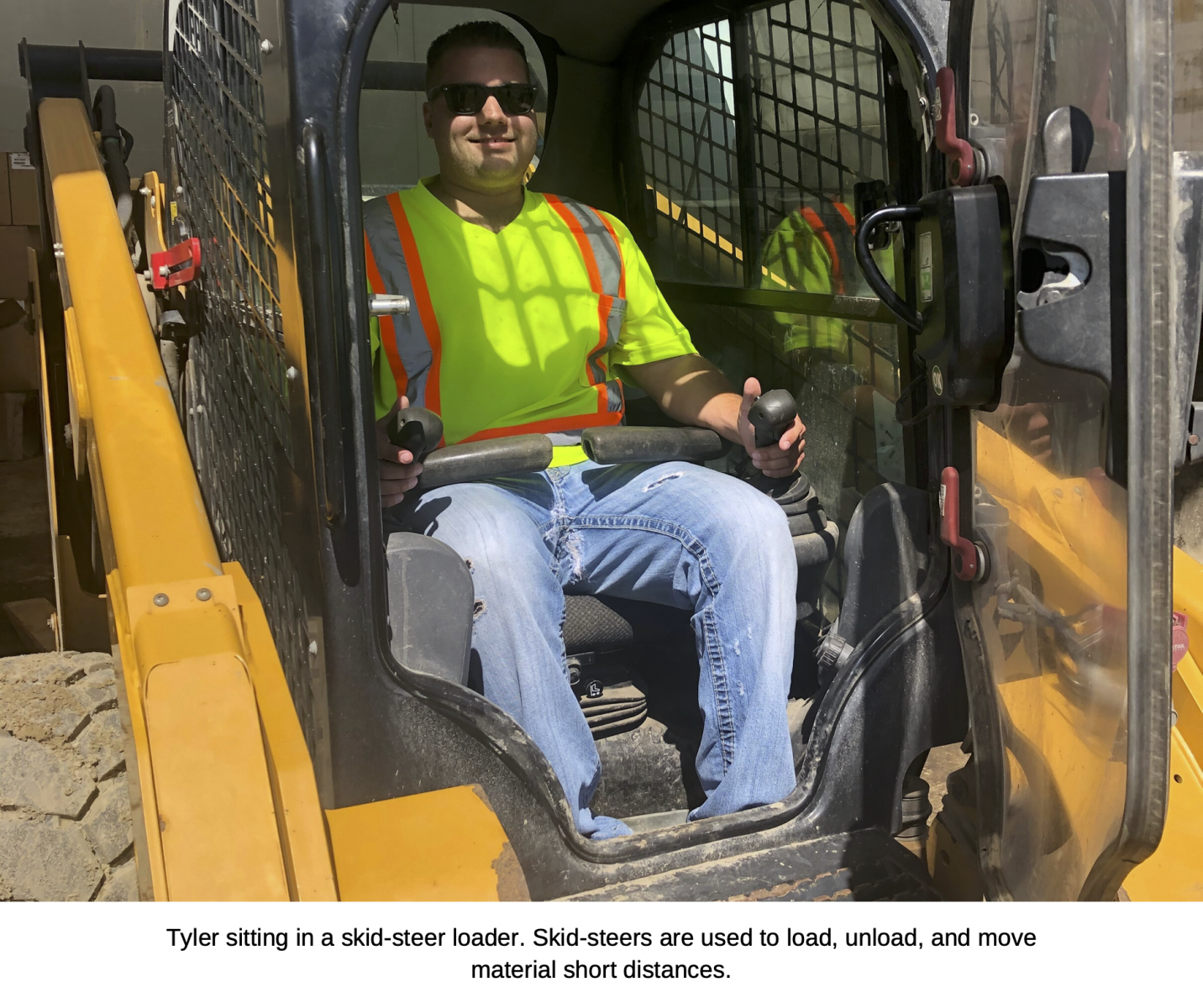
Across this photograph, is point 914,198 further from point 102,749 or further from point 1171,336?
point 102,749

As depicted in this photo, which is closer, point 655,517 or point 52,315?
point 655,517

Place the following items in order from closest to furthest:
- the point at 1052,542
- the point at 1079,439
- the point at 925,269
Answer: the point at 1079,439 → the point at 1052,542 → the point at 925,269

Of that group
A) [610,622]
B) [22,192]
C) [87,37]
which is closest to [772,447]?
[610,622]

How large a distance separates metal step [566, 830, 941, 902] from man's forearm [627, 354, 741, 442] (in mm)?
815

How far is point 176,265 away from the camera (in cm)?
214

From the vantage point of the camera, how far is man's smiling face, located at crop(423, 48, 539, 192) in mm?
1949

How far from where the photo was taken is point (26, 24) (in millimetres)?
4555

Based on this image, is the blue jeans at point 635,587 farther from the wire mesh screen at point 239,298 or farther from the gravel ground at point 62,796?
the gravel ground at point 62,796

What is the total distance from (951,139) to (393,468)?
870mm

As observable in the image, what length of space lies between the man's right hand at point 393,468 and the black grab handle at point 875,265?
679 millimetres

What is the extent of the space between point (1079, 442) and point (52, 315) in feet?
9.44

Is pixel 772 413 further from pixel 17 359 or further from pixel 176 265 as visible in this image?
pixel 17 359

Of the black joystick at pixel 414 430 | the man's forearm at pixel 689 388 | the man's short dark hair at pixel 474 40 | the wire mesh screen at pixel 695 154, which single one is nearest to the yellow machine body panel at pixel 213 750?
the black joystick at pixel 414 430

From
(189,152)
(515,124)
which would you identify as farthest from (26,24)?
(515,124)
